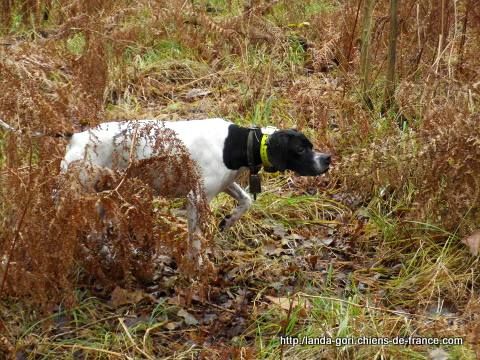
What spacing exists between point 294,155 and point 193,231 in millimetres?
791

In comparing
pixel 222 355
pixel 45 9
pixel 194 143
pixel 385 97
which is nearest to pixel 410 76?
pixel 385 97

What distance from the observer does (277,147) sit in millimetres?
4648

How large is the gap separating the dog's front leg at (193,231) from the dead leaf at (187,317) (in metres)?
0.28

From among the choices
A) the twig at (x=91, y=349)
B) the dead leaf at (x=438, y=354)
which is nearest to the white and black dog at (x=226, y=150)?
the twig at (x=91, y=349)

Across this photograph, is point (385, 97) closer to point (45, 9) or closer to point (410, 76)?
point (410, 76)

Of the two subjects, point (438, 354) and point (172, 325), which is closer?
point (438, 354)

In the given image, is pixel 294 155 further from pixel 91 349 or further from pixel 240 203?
pixel 91 349

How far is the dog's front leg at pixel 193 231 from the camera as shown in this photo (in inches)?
162

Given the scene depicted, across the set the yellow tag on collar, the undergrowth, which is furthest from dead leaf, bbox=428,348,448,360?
the yellow tag on collar

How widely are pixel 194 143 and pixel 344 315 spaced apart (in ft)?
4.94

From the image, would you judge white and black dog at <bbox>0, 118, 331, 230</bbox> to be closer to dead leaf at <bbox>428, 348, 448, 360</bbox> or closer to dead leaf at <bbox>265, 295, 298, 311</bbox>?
dead leaf at <bbox>265, 295, 298, 311</bbox>

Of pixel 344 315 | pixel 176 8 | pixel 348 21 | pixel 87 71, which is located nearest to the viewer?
pixel 344 315

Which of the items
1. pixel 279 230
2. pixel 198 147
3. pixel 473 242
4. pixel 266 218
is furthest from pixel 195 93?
pixel 473 242

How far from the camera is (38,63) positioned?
375 centimetres
